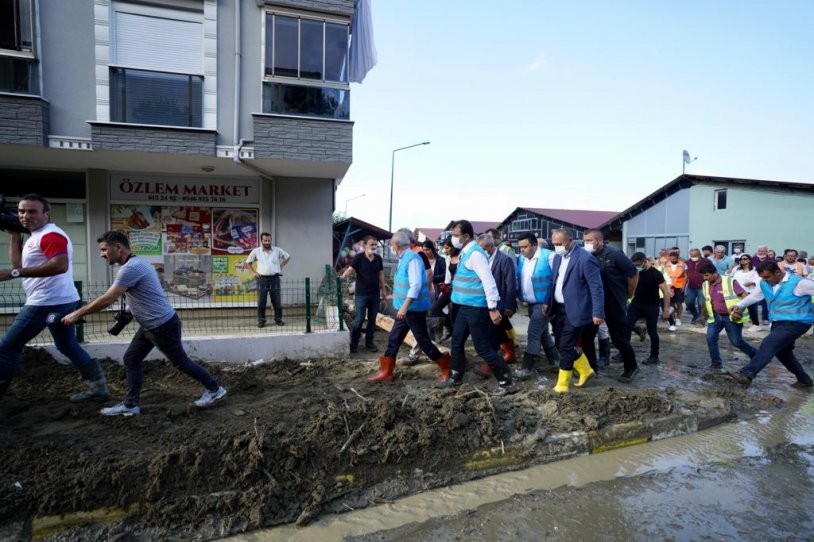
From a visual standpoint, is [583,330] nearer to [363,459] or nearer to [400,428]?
[400,428]

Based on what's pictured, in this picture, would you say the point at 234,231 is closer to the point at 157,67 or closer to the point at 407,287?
the point at 157,67

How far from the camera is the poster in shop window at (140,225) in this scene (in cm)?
977

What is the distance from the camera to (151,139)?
8461mm

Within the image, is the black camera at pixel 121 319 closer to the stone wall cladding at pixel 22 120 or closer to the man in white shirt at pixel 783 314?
the stone wall cladding at pixel 22 120

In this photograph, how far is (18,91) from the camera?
26.6 feet

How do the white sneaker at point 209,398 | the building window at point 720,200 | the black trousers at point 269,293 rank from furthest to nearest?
the building window at point 720,200 < the black trousers at point 269,293 < the white sneaker at point 209,398

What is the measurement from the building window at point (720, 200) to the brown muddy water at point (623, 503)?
21.9 meters

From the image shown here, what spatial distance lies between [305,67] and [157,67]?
8.62ft

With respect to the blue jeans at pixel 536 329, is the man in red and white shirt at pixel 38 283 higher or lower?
higher

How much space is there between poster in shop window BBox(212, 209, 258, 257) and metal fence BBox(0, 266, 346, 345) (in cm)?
105

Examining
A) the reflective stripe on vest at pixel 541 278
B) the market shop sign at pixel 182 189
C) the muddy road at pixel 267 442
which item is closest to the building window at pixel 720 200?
the muddy road at pixel 267 442

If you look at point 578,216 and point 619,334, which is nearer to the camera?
point 619,334

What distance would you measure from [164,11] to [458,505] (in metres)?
9.50

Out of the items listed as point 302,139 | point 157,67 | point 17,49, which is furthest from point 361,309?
point 17,49
